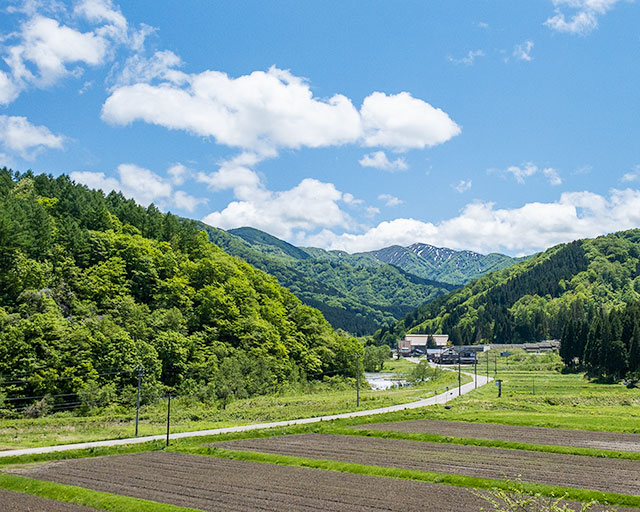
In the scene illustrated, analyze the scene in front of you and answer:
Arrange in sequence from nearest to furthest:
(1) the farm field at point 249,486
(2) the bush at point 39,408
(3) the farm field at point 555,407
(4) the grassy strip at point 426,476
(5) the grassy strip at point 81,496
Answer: (5) the grassy strip at point 81,496, (1) the farm field at point 249,486, (4) the grassy strip at point 426,476, (3) the farm field at point 555,407, (2) the bush at point 39,408

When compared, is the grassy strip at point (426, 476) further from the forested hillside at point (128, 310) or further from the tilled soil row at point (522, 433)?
the forested hillside at point (128, 310)

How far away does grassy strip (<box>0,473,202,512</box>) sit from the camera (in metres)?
23.8

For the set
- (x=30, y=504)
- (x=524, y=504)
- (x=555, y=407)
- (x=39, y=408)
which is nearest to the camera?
(x=524, y=504)

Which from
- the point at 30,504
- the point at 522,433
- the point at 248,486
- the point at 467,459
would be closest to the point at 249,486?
the point at 248,486

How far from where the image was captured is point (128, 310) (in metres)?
76.1

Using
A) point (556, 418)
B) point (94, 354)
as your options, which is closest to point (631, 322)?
point (556, 418)

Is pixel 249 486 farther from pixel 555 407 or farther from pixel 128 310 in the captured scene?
pixel 128 310

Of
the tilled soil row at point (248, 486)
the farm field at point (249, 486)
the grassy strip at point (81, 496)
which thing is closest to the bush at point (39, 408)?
the farm field at point (249, 486)

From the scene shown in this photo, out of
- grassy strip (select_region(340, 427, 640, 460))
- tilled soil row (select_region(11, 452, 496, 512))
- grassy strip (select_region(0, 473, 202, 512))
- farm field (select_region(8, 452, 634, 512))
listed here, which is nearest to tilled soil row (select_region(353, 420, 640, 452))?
grassy strip (select_region(340, 427, 640, 460))

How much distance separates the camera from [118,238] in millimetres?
88438

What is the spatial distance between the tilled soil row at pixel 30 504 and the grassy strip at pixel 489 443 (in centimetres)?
2519

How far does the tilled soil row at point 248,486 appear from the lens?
2422 centimetres

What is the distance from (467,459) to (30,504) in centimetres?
2555

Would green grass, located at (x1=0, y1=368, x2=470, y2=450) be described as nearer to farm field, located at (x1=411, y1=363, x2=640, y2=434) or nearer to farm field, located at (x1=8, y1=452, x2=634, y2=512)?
farm field, located at (x1=411, y1=363, x2=640, y2=434)
